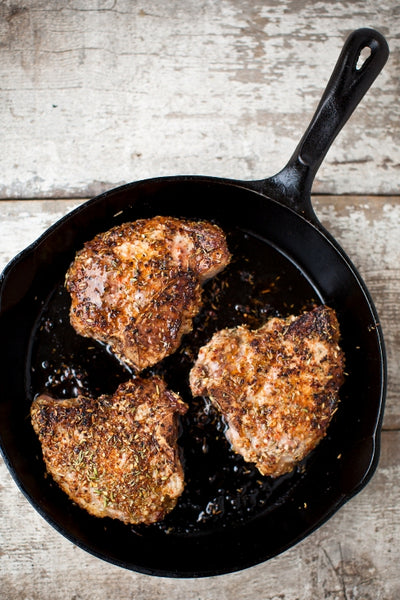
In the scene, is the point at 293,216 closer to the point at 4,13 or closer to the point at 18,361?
the point at 18,361

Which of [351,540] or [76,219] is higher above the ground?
[76,219]

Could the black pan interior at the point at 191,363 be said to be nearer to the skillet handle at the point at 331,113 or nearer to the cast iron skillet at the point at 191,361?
the cast iron skillet at the point at 191,361

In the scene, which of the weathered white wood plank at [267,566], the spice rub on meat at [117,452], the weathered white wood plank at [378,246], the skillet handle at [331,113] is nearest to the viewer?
the skillet handle at [331,113]

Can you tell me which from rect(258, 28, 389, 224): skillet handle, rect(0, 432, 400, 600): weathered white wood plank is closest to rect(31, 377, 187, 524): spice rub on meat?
rect(0, 432, 400, 600): weathered white wood plank

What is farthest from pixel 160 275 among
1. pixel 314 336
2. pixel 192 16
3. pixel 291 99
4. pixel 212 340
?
pixel 192 16

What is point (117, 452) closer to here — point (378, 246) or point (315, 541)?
point (315, 541)

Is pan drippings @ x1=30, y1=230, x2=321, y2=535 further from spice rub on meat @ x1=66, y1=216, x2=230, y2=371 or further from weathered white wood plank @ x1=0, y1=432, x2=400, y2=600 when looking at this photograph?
weathered white wood plank @ x1=0, y1=432, x2=400, y2=600

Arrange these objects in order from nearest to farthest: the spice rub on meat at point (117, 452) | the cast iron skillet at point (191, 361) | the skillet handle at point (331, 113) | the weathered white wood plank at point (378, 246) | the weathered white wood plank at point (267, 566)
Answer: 1. the skillet handle at point (331, 113)
2. the spice rub on meat at point (117, 452)
3. the cast iron skillet at point (191, 361)
4. the weathered white wood plank at point (267, 566)
5. the weathered white wood plank at point (378, 246)

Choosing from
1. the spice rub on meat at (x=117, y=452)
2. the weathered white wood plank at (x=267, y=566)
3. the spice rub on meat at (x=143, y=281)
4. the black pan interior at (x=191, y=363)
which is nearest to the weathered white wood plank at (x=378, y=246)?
the black pan interior at (x=191, y=363)
